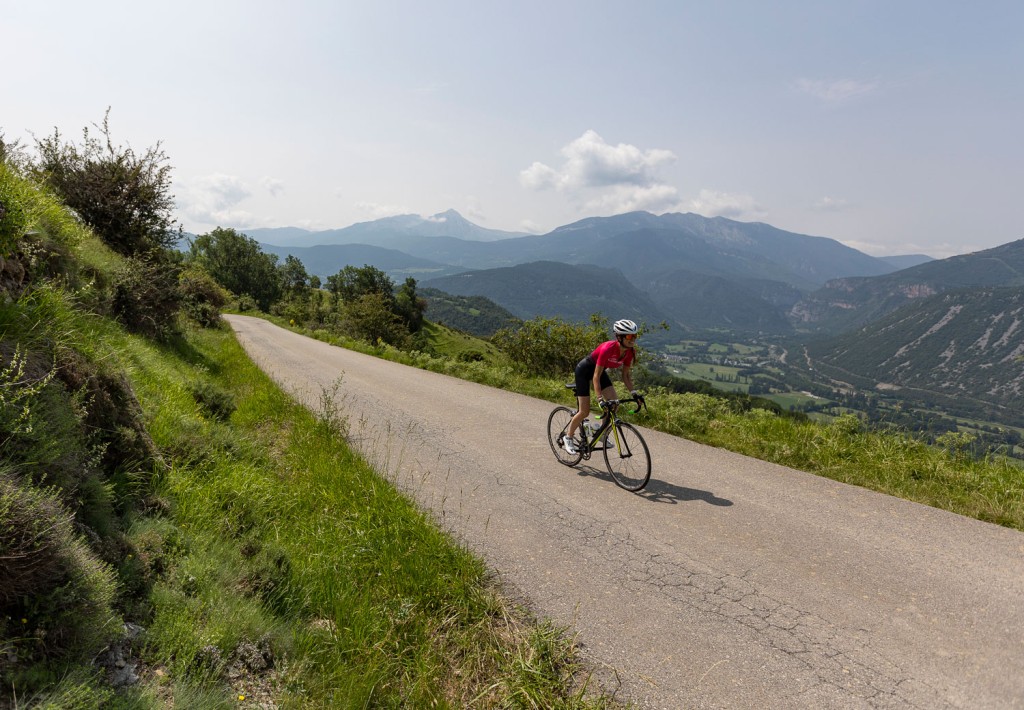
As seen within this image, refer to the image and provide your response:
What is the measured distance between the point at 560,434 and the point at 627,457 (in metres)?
1.35

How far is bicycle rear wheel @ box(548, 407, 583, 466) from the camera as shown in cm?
771

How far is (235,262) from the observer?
6994cm

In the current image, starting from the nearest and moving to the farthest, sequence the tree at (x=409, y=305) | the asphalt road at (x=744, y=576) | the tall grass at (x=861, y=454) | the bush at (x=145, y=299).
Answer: the asphalt road at (x=744, y=576) < the tall grass at (x=861, y=454) < the bush at (x=145, y=299) < the tree at (x=409, y=305)

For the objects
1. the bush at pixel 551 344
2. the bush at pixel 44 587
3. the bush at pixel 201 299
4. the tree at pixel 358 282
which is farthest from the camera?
the tree at pixel 358 282

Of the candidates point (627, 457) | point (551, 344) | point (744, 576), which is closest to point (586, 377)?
point (627, 457)

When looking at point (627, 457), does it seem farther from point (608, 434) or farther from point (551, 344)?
point (551, 344)

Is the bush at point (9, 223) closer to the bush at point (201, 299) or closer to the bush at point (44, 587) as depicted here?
the bush at point (44, 587)

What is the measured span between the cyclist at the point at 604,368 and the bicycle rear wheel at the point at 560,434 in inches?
4.4

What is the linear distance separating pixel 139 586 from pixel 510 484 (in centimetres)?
453

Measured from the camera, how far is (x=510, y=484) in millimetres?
6875

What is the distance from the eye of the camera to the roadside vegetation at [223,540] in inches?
97.5

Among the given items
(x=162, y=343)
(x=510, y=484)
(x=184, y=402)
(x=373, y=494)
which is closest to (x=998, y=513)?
(x=510, y=484)

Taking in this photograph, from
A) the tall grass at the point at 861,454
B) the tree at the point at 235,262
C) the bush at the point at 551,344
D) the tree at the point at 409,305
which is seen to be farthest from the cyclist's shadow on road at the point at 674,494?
the tree at the point at 409,305

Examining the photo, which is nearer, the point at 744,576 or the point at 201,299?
the point at 744,576
